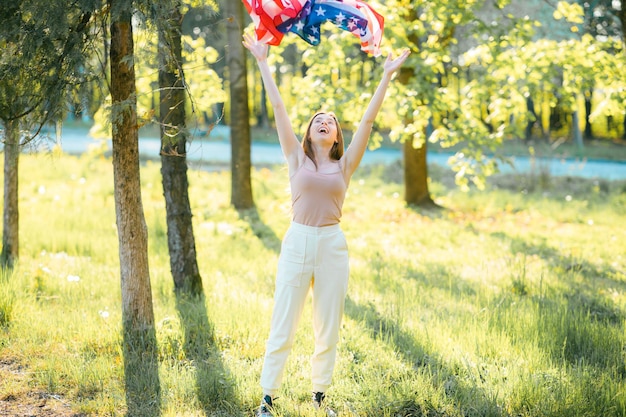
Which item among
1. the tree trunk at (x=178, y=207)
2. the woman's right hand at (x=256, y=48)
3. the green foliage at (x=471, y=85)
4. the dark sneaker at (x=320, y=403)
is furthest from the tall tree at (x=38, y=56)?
the green foliage at (x=471, y=85)

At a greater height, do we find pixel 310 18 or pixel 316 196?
pixel 310 18

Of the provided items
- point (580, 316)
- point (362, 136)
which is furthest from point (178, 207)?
point (580, 316)

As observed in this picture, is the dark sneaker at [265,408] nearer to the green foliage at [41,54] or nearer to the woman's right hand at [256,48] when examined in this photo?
the woman's right hand at [256,48]

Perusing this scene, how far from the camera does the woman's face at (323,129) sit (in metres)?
4.67

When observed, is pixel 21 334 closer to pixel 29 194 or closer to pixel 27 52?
pixel 27 52

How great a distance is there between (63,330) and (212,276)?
2.44m

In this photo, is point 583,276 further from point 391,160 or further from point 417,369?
point 391,160

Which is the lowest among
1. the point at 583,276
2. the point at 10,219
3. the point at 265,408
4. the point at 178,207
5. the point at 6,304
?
the point at 265,408

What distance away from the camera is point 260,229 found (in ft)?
37.3

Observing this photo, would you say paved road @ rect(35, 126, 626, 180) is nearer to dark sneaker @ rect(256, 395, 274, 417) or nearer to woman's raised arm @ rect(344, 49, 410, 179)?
woman's raised arm @ rect(344, 49, 410, 179)

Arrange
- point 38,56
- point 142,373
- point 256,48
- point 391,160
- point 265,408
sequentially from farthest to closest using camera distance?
point 391,160 → point 142,373 → point 38,56 → point 256,48 → point 265,408

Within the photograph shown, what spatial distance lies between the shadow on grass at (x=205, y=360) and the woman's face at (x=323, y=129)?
1.90 meters

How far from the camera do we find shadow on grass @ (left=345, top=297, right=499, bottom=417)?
181 inches

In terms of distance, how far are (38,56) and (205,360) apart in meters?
2.67
